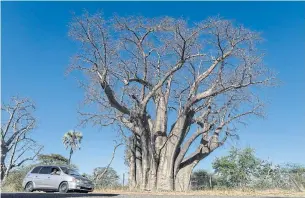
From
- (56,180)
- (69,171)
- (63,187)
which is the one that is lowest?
(63,187)

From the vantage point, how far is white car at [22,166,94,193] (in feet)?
61.0

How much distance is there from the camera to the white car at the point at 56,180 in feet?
61.0

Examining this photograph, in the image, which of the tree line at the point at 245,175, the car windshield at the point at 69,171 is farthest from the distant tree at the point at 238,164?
the car windshield at the point at 69,171

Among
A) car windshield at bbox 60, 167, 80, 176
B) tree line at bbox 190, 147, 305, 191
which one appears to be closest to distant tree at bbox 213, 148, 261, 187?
tree line at bbox 190, 147, 305, 191

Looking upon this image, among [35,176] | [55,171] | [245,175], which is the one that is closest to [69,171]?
[55,171]

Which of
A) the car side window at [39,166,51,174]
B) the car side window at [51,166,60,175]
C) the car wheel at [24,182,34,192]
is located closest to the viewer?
the car side window at [51,166,60,175]

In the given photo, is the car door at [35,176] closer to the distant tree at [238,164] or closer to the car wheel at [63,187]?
the car wheel at [63,187]

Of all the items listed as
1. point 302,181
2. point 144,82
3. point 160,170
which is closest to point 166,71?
point 144,82

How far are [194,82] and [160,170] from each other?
5.97 metres

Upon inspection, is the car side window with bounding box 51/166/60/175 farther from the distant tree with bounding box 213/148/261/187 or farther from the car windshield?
the distant tree with bounding box 213/148/261/187

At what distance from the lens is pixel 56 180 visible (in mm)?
18938

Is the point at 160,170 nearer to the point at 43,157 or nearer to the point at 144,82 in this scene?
the point at 144,82

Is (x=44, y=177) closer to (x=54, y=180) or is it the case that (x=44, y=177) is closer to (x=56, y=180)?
(x=54, y=180)

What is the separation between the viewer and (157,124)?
24141mm
